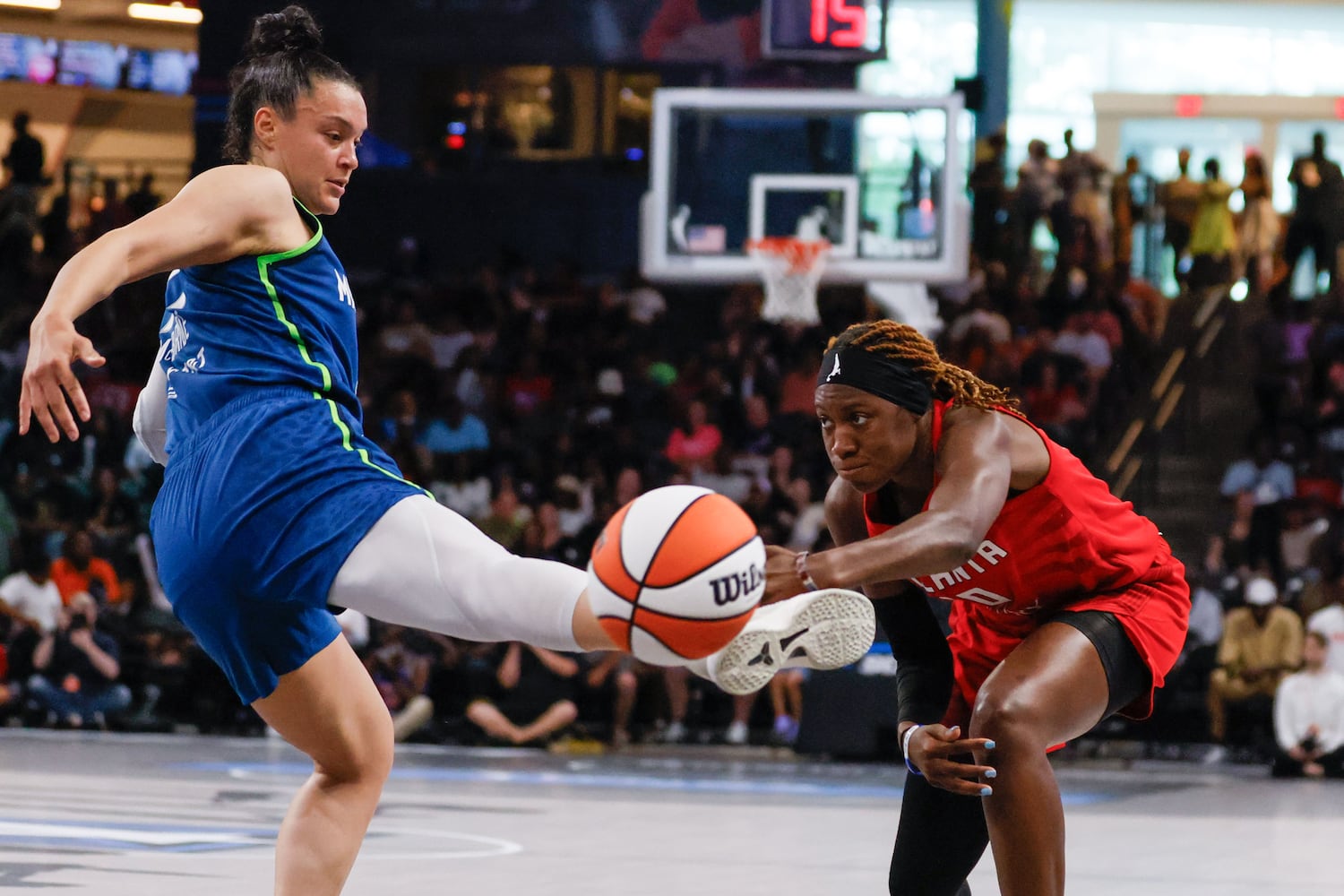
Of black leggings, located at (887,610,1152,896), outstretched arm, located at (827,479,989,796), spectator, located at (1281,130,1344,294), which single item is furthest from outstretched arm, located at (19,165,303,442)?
spectator, located at (1281,130,1344,294)

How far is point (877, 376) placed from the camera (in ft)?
12.7

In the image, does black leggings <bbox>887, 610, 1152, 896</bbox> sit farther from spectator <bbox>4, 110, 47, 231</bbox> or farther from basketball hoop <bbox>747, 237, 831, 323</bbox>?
spectator <bbox>4, 110, 47, 231</bbox>

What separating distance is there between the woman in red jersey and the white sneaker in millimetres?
101

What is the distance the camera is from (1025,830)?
378 centimetres

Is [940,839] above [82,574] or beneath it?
above

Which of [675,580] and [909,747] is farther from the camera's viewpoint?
[909,747]

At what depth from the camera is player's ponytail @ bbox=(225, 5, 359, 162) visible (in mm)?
3744

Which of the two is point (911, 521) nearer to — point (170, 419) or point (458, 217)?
point (170, 419)

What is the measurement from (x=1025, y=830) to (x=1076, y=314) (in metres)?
13.7

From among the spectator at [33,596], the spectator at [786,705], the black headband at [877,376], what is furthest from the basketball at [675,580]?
the spectator at [33,596]

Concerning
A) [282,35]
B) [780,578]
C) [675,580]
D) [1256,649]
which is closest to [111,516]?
[1256,649]

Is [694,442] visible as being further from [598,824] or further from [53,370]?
[53,370]

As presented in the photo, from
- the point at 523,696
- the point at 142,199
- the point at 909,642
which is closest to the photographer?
the point at 909,642

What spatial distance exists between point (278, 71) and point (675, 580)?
1.43 meters
